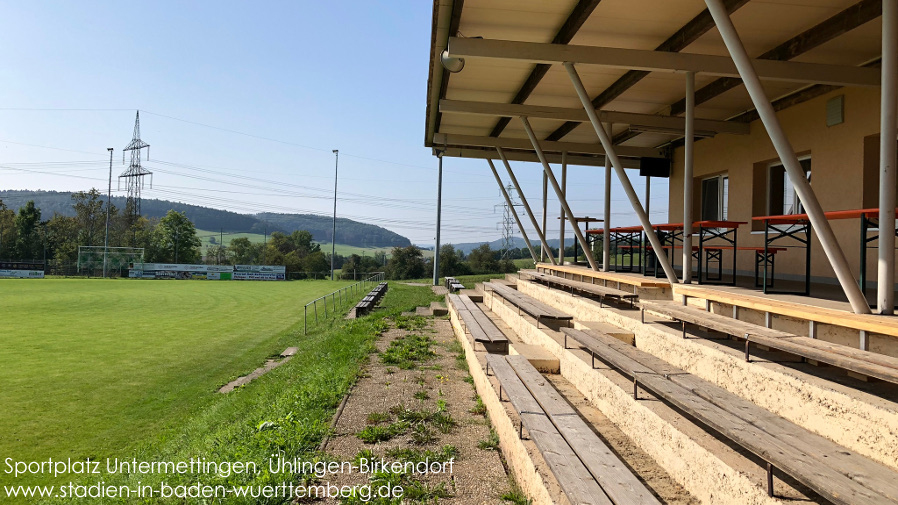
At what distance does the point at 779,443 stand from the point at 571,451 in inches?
45.1

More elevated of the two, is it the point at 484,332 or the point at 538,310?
the point at 538,310

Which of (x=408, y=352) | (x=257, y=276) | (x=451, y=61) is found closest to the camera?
(x=451, y=61)

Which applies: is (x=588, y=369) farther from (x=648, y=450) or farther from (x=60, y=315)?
(x=60, y=315)

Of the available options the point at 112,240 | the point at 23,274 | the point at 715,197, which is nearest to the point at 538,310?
the point at 715,197

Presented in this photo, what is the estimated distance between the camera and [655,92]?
8930 mm

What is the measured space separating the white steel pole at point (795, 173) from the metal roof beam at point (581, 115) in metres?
5.16

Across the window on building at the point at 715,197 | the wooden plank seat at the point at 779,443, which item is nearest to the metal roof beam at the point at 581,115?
the window on building at the point at 715,197

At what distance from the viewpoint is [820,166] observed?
7.68m

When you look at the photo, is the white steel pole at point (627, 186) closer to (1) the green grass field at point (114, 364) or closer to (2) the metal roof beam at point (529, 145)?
(2) the metal roof beam at point (529, 145)

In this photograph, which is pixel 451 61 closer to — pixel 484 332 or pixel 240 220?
pixel 484 332

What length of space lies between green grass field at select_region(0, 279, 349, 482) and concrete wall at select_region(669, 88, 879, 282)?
8.91 meters

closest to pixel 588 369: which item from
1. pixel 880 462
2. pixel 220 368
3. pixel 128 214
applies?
pixel 880 462

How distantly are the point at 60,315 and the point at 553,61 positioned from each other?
1950 centimetres

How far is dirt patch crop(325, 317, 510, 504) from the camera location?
3883 millimetres
